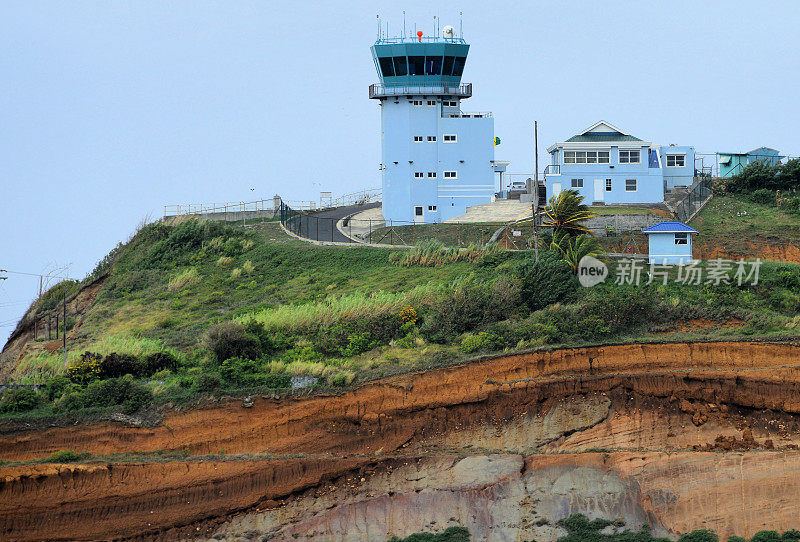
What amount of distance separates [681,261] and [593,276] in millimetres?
5058

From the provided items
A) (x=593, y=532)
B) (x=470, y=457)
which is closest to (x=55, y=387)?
(x=470, y=457)

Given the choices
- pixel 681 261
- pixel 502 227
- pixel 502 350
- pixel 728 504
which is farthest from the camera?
pixel 502 227

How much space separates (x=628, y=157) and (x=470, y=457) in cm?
3371

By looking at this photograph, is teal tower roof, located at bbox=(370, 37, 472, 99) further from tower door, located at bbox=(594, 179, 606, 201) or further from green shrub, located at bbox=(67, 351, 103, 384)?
green shrub, located at bbox=(67, 351, 103, 384)

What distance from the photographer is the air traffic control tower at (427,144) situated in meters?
67.7

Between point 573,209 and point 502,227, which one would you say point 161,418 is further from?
point 502,227

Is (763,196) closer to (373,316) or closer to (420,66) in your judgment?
(420,66)

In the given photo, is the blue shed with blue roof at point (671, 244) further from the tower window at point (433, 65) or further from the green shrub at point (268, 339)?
the tower window at point (433, 65)

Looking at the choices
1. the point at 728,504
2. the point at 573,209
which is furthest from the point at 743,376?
the point at 573,209

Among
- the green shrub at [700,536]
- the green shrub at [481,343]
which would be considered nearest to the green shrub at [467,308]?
the green shrub at [481,343]

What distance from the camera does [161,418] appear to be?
39.4 m

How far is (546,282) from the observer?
48.5 m

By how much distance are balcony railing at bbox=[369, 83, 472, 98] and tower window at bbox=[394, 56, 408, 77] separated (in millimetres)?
782

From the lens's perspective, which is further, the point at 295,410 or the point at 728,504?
the point at 295,410
